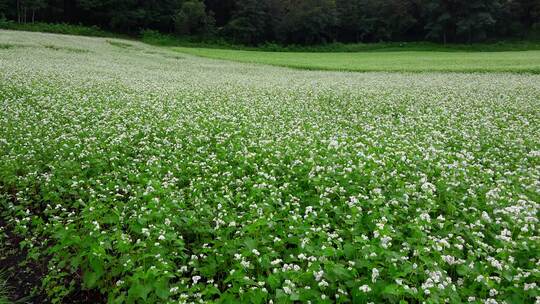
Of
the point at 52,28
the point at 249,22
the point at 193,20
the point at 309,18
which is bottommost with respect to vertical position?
the point at 52,28

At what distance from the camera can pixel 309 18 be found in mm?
81000

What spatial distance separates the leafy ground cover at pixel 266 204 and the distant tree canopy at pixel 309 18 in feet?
229

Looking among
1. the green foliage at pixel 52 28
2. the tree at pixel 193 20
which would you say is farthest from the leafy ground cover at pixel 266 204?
the tree at pixel 193 20

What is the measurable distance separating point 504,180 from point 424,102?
35.8 feet

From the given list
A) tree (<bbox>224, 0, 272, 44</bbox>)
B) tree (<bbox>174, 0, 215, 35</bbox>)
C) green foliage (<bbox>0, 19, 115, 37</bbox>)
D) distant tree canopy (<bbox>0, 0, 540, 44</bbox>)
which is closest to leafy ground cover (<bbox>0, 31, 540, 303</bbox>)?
green foliage (<bbox>0, 19, 115, 37</bbox>)

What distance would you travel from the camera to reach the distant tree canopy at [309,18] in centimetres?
7738

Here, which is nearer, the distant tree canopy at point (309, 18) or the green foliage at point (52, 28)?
the green foliage at point (52, 28)

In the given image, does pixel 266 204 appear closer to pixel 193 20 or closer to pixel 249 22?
pixel 193 20

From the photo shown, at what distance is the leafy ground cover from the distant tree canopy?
2748 inches

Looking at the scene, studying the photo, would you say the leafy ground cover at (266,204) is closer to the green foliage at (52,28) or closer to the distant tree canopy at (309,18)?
the green foliage at (52,28)

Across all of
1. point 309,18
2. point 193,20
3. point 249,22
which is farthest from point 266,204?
point 309,18

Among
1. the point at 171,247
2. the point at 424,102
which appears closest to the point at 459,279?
the point at 171,247

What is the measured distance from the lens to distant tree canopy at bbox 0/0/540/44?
7738cm

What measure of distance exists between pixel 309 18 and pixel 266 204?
80.1 meters
